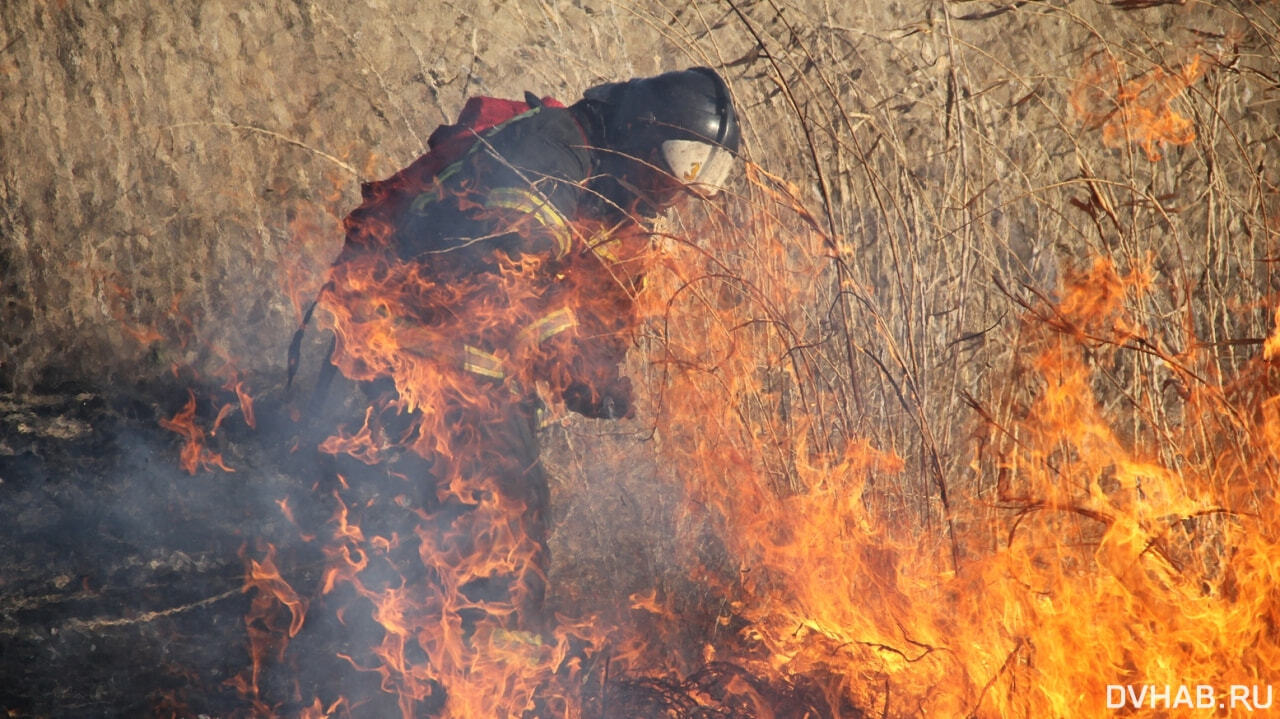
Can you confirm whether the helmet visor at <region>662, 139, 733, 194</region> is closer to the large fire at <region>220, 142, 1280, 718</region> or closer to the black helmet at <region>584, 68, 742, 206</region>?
the black helmet at <region>584, 68, 742, 206</region>

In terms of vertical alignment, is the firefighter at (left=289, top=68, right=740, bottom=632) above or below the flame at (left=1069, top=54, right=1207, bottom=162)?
below

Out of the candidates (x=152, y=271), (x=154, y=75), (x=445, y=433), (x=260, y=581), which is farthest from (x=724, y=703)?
(x=154, y=75)

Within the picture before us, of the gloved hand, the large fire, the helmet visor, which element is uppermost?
the helmet visor

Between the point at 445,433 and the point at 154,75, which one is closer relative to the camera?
the point at 445,433

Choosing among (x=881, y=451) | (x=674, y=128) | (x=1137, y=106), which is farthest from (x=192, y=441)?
(x=1137, y=106)

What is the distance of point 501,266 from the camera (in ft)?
9.72

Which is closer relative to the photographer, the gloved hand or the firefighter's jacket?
the firefighter's jacket

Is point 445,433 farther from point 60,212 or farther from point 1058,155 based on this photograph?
point 1058,155

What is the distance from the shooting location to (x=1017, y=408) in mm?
4027

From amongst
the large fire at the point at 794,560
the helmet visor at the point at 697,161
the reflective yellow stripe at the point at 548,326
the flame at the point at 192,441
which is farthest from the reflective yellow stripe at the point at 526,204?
the flame at the point at 192,441

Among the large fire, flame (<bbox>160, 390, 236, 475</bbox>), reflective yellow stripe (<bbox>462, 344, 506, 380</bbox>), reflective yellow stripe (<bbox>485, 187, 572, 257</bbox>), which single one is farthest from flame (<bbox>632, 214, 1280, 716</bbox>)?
flame (<bbox>160, 390, 236, 475</bbox>)

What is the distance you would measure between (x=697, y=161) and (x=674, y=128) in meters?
0.14

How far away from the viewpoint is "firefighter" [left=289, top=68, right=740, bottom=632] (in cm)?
299

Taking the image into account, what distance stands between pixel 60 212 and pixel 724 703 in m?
4.55
